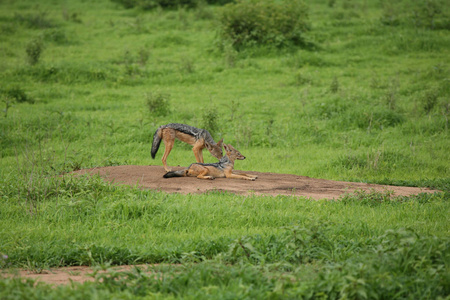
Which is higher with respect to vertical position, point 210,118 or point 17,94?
point 17,94

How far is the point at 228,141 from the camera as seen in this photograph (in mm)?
11562

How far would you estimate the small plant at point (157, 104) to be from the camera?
13031 millimetres

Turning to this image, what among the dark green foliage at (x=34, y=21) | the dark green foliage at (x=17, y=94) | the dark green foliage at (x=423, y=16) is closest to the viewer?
the dark green foliage at (x=17, y=94)

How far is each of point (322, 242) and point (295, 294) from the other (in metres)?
1.35

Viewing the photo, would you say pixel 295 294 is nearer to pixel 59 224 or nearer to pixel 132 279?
pixel 132 279

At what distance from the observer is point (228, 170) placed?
8.05m

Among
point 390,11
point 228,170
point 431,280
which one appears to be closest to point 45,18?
point 390,11

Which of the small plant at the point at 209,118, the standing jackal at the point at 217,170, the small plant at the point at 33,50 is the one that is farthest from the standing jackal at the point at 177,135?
the small plant at the point at 33,50

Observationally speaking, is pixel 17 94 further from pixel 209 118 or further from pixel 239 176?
pixel 239 176

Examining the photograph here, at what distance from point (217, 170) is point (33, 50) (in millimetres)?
11583

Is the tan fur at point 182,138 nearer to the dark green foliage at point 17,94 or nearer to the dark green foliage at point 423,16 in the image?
the dark green foliage at point 17,94

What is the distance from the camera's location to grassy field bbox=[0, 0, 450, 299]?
171 inches

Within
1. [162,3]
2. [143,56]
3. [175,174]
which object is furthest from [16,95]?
[162,3]

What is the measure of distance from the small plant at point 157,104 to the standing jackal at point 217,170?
5450 mm
